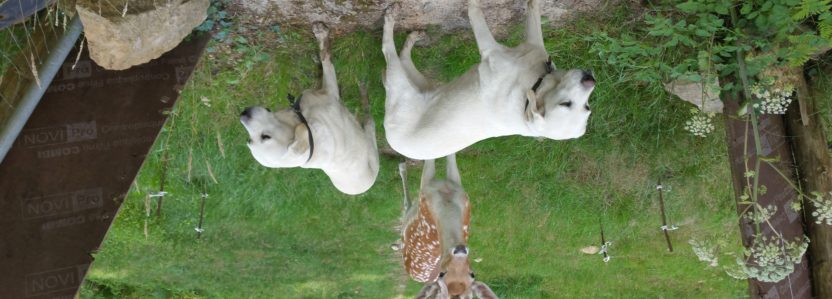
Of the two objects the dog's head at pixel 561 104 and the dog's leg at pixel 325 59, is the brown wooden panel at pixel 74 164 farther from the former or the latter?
the dog's head at pixel 561 104

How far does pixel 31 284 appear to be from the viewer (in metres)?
3.88

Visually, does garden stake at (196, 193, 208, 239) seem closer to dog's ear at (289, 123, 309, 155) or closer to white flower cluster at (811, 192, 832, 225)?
dog's ear at (289, 123, 309, 155)

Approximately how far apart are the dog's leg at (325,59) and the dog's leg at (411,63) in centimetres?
49

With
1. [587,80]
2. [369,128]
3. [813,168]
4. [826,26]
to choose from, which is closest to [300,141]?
[369,128]

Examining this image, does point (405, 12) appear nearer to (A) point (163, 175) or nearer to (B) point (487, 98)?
(B) point (487, 98)

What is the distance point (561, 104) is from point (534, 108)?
144 mm

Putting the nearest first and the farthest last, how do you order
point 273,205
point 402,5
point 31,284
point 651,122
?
1. point 31,284
2. point 402,5
3. point 651,122
4. point 273,205

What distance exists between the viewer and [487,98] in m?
3.30

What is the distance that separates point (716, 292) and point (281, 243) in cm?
453

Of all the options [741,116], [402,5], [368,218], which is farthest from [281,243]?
[741,116]

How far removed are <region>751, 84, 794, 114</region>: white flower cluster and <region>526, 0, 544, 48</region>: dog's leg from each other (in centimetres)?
Result: 138

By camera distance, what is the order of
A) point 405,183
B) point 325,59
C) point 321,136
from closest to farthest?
point 321,136
point 325,59
point 405,183

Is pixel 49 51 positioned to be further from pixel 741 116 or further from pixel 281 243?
pixel 741 116

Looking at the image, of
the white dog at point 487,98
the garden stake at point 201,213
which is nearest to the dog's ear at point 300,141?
the white dog at point 487,98
